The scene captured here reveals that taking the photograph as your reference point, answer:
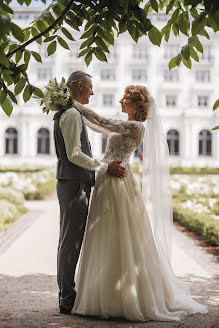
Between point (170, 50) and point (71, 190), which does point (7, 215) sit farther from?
point (170, 50)

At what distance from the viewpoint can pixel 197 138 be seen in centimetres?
3531

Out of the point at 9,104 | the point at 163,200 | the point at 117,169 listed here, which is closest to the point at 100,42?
the point at 9,104

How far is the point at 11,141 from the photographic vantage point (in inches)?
1409

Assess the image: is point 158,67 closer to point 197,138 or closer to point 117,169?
point 197,138

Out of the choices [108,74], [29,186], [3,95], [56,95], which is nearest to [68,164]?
[56,95]

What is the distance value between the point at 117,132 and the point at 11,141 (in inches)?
1302

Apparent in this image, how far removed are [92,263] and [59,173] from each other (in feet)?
A: 2.31

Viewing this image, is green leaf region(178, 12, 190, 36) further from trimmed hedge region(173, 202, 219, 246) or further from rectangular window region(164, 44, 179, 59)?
rectangular window region(164, 44, 179, 59)

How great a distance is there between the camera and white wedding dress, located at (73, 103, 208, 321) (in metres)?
3.38

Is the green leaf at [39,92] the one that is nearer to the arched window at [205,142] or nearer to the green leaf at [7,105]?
the green leaf at [7,105]

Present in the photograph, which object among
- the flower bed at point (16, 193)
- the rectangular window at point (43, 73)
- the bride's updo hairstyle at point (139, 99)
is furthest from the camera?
the rectangular window at point (43, 73)

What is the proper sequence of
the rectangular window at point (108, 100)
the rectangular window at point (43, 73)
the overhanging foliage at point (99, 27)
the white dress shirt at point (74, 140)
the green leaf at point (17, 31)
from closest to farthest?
the green leaf at point (17, 31), the overhanging foliage at point (99, 27), the white dress shirt at point (74, 140), the rectangular window at point (108, 100), the rectangular window at point (43, 73)

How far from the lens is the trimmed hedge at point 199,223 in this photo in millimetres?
7084

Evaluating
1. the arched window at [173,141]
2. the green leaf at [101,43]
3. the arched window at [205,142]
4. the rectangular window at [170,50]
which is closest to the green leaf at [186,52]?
the green leaf at [101,43]
